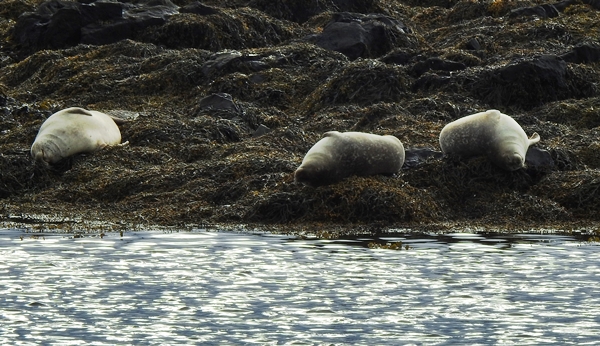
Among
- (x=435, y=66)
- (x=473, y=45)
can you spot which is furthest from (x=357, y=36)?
(x=435, y=66)

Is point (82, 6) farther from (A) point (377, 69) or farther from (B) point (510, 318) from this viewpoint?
(B) point (510, 318)

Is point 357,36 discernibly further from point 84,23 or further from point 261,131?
point 261,131

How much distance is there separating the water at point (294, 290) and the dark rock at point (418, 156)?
238 cm

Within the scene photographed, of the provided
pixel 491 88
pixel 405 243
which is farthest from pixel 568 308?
pixel 491 88

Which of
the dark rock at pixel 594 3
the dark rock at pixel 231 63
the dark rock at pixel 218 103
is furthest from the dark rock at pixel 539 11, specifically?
the dark rock at pixel 218 103

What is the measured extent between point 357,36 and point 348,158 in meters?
10.2

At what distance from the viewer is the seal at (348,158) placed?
47.2ft

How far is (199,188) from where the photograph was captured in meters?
15.4

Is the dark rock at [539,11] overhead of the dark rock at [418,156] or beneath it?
overhead

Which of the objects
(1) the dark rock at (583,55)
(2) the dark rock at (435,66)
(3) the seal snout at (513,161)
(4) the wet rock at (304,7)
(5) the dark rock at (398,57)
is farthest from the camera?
(4) the wet rock at (304,7)

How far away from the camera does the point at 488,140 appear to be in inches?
597

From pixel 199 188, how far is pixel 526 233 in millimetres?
4249

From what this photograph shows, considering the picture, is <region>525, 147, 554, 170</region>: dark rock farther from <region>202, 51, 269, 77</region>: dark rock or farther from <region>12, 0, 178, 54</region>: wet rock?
<region>12, 0, 178, 54</region>: wet rock

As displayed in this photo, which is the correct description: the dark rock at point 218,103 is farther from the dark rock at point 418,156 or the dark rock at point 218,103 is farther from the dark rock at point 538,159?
the dark rock at point 538,159
